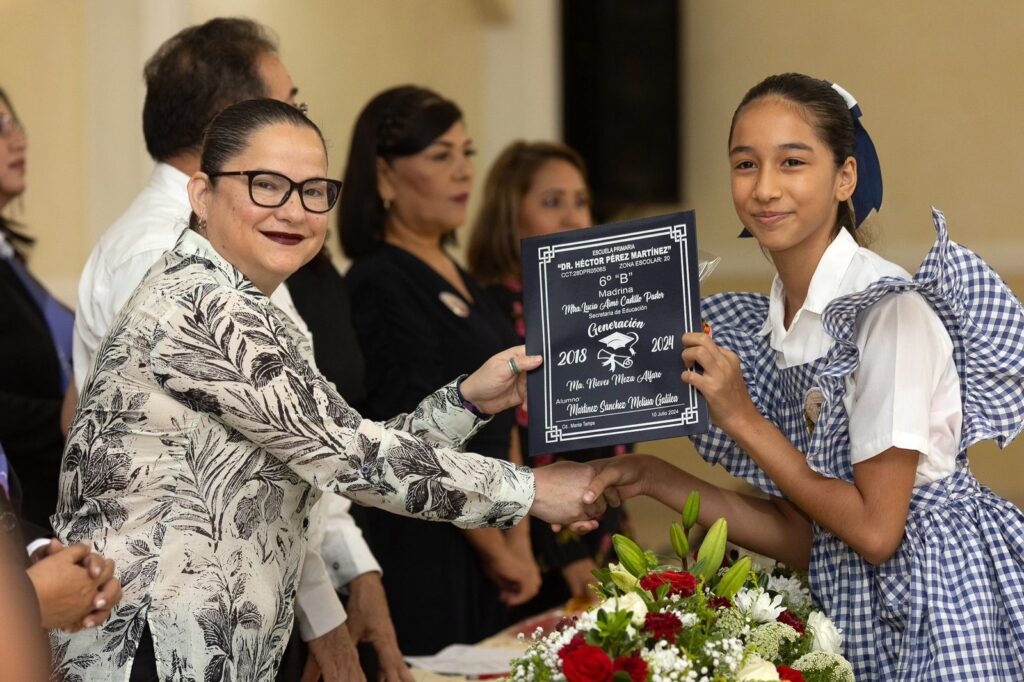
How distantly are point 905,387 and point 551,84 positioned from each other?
229 inches

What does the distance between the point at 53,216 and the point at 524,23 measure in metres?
3.92

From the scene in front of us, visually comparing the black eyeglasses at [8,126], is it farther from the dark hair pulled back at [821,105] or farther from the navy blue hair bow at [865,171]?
the navy blue hair bow at [865,171]

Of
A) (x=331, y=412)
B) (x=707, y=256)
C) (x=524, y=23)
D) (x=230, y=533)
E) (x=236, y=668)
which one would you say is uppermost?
(x=524, y=23)

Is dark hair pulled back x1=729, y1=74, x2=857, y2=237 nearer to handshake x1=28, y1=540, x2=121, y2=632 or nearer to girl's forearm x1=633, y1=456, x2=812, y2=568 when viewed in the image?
girl's forearm x1=633, y1=456, x2=812, y2=568

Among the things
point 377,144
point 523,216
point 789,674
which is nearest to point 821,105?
point 789,674

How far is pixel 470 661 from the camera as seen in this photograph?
2.86 meters

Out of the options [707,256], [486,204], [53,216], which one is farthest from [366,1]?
[707,256]

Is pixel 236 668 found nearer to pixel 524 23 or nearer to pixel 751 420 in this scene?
pixel 751 420

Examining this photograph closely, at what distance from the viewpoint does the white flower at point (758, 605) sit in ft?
6.23

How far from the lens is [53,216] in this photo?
4.16m

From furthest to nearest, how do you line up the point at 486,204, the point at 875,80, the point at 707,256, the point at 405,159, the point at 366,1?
the point at 875,80
the point at 366,1
the point at 486,204
the point at 405,159
the point at 707,256

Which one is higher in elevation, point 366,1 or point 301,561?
point 366,1

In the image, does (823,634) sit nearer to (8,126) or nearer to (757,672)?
(757,672)

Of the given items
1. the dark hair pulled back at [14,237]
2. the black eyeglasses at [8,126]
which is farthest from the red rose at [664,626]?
the black eyeglasses at [8,126]
